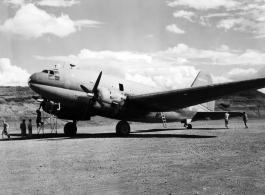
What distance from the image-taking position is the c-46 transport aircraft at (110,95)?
1681 centimetres

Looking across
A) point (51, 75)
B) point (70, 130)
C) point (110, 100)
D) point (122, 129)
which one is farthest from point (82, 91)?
point (70, 130)

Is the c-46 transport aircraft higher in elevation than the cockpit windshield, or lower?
lower

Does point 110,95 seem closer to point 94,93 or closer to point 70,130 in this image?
point 94,93

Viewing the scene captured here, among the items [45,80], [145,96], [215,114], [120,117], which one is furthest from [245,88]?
[45,80]

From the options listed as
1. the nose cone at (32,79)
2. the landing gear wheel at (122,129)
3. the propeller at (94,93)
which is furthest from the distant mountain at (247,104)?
the nose cone at (32,79)

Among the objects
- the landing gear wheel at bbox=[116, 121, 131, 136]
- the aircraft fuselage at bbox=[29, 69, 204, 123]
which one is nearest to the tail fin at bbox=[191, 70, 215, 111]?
the aircraft fuselage at bbox=[29, 69, 204, 123]

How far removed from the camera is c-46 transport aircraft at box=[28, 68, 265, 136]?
1681 cm

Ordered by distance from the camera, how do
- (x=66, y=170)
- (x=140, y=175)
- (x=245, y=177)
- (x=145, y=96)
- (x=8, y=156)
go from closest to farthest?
(x=245, y=177)
(x=140, y=175)
(x=66, y=170)
(x=8, y=156)
(x=145, y=96)

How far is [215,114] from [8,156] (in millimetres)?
18825

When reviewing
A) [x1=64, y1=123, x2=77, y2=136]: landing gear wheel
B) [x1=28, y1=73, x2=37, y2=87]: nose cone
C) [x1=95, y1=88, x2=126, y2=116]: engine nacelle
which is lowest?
[x1=64, y1=123, x2=77, y2=136]: landing gear wheel

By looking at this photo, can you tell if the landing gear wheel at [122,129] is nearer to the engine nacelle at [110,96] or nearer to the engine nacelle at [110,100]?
the engine nacelle at [110,100]

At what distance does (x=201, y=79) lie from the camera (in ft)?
89.1

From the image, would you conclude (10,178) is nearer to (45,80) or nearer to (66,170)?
(66,170)

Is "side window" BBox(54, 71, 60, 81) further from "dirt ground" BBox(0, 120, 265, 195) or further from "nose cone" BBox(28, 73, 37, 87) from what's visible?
"dirt ground" BBox(0, 120, 265, 195)
